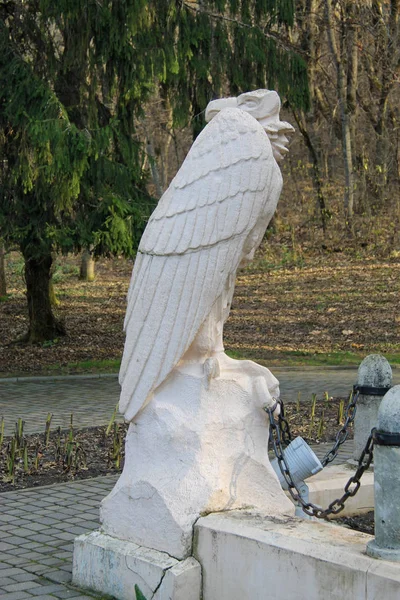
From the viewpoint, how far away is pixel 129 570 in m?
4.95

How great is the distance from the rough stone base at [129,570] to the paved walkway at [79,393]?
5.40 meters

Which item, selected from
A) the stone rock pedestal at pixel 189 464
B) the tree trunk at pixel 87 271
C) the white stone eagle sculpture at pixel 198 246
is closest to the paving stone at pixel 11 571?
the stone rock pedestal at pixel 189 464

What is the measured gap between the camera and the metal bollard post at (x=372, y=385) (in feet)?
23.0

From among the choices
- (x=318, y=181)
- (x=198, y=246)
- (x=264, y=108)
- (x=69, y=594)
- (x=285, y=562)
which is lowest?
(x=69, y=594)

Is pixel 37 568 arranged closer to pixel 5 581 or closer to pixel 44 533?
pixel 5 581

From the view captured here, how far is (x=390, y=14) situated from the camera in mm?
28203

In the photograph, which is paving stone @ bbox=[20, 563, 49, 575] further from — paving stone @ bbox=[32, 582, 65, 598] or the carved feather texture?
the carved feather texture

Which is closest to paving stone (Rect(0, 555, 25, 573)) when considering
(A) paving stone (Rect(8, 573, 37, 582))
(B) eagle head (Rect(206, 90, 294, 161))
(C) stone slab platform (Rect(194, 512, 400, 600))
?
(A) paving stone (Rect(8, 573, 37, 582))

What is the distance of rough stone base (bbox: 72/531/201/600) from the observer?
4.76 metres

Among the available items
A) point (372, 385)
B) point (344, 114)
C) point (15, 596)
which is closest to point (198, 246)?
point (15, 596)

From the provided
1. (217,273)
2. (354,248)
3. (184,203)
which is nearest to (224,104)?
(184,203)

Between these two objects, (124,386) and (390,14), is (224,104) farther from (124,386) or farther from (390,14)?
(390,14)

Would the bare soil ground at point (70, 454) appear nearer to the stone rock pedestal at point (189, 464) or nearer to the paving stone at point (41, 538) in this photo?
the paving stone at point (41, 538)

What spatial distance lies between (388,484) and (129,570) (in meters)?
1.66
